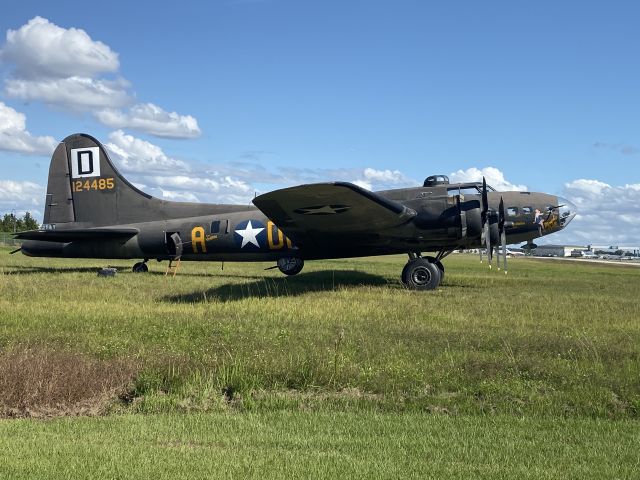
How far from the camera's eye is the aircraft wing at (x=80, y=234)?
24844 millimetres

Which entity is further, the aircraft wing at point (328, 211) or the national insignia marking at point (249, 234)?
the national insignia marking at point (249, 234)

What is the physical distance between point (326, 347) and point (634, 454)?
5527 millimetres

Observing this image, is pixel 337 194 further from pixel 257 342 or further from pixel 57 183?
pixel 57 183

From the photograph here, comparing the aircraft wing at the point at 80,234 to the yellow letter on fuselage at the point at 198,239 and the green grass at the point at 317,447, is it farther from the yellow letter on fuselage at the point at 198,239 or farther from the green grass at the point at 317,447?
the green grass at the point at 317,447

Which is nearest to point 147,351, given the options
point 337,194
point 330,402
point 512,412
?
point 330,402

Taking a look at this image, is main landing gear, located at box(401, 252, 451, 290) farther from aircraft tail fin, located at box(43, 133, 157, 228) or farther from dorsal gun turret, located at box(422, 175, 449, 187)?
Result: aircraft tail fin, located at box(43, 133, 157, 228)

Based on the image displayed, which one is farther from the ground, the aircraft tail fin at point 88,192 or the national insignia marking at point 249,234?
the aircraft tail fin at point 88,192

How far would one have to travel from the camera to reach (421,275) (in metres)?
20.7

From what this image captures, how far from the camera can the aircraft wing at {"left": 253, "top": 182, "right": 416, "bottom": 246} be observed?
57.7 ft

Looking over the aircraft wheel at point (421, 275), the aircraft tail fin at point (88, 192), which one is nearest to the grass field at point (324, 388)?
the aircraft wheel at point (421, 275)

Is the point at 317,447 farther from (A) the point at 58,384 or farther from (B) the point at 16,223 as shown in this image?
(B) the point at 16,223

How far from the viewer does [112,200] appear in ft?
87.2

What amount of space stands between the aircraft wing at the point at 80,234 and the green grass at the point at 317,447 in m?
19.3

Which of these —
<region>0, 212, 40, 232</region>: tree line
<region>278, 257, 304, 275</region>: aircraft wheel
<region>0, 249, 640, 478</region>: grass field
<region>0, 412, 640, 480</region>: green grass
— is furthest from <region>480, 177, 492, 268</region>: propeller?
<region>0, 212, 40, 232</region>: tree line
